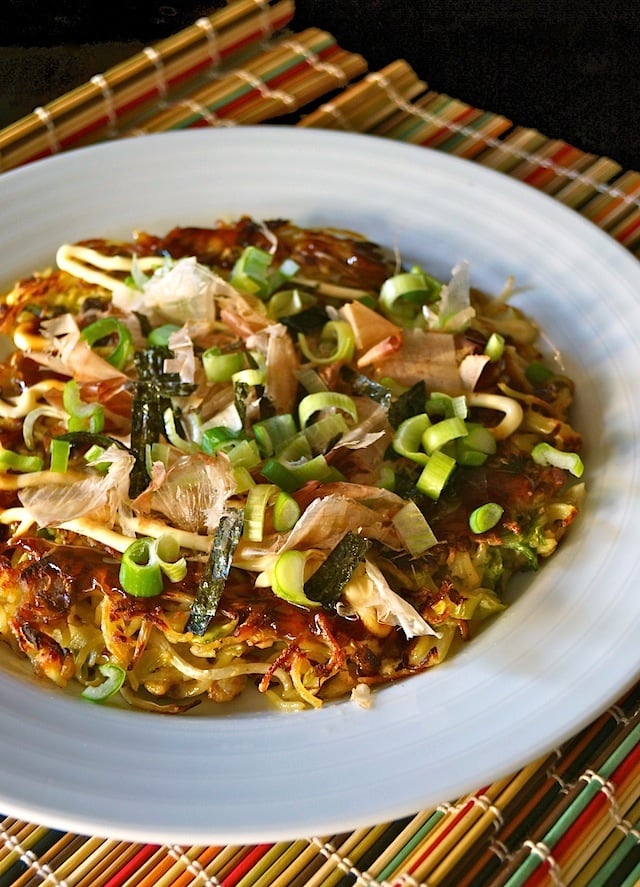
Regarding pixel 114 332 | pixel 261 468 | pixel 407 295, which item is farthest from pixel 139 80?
pixel 261 468

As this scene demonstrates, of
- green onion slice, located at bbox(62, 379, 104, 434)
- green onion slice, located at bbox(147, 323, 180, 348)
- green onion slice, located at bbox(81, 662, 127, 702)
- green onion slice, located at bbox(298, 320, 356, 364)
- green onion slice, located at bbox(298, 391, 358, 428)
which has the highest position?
green onion slice, located at bbox(298, 320, 356, 364)

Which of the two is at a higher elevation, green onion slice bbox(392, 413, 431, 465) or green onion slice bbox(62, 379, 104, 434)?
green onion slice bbox(392, 413, 431, 465)

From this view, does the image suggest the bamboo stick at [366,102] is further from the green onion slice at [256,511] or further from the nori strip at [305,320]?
the green onion slice at [256,511]

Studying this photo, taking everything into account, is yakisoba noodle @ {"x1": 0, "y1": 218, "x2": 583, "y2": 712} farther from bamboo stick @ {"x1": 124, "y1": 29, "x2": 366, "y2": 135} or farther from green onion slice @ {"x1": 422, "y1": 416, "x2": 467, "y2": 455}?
bamboo stick @ {"x1": 124, "y1": 29, "x2": 366, "y2": 135}

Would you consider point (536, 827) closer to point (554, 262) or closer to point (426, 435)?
point (426, 435)

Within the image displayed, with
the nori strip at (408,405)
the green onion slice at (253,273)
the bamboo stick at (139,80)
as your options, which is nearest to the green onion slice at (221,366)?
the green onion slice at (253,273)

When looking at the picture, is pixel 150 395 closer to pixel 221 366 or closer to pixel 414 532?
pixel 221 366

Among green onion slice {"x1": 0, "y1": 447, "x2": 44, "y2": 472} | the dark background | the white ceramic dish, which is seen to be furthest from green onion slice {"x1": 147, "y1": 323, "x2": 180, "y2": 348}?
the dark background
